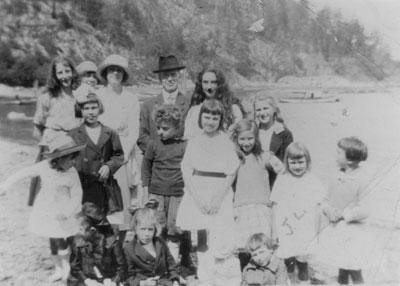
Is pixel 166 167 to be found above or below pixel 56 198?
above

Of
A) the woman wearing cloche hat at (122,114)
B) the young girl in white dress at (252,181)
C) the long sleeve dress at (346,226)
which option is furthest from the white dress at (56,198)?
the long sleeve dress at (346,226)

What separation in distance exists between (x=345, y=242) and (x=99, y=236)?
1.66 m

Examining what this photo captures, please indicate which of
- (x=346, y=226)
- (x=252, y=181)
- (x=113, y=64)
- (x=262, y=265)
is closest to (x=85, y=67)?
(x=113, y=64)

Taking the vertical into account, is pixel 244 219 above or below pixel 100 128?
below

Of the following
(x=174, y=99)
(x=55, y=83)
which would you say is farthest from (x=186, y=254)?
(x=55, y=83)

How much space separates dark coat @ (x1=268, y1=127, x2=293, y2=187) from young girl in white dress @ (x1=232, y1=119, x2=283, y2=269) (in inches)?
1.8

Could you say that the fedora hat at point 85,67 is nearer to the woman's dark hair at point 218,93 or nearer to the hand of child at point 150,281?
the woman's dark hair at point 218,93

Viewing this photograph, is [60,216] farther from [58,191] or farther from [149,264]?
[149,264]

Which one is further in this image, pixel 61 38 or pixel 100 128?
pixel 61 38

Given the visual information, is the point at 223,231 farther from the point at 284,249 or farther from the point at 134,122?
the point at 134,122

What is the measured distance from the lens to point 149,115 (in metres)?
3.54

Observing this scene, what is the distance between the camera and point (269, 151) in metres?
3.48

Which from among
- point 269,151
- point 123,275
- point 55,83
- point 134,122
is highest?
point 55,83

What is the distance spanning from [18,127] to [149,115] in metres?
0.94
